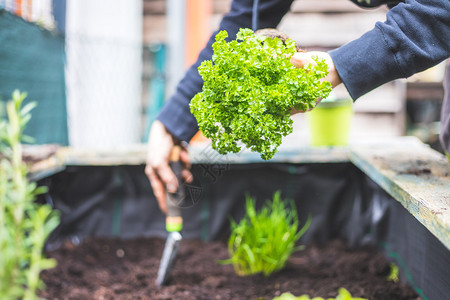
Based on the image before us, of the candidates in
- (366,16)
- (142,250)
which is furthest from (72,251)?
(366,16)

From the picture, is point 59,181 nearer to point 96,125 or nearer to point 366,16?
point 96,125

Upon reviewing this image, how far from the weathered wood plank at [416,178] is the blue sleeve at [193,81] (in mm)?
603

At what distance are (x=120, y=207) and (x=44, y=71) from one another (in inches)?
34.2

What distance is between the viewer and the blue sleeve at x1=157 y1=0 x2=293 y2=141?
53.9 inches

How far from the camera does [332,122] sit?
2289 mm

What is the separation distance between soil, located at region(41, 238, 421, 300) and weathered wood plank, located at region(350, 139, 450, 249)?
1.42 feet

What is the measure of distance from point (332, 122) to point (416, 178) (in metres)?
1.05

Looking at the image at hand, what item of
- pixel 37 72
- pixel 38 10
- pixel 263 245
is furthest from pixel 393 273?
pixel 38 10

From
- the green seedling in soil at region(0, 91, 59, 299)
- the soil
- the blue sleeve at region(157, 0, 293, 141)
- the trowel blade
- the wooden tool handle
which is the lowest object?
the soil

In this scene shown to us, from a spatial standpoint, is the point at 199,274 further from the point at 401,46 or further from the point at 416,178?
the point at 401,46

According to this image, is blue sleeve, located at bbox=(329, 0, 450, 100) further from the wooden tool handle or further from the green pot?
the green pot

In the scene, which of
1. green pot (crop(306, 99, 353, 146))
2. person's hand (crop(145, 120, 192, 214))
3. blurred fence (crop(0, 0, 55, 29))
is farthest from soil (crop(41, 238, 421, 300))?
blurred fence (crop(0, 0, 55, 29))

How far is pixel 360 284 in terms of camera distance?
1.62 metres

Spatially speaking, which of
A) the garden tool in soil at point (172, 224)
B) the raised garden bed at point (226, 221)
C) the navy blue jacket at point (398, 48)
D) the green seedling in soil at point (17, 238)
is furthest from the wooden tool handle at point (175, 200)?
the navy blue jacket at point (398, 48)
